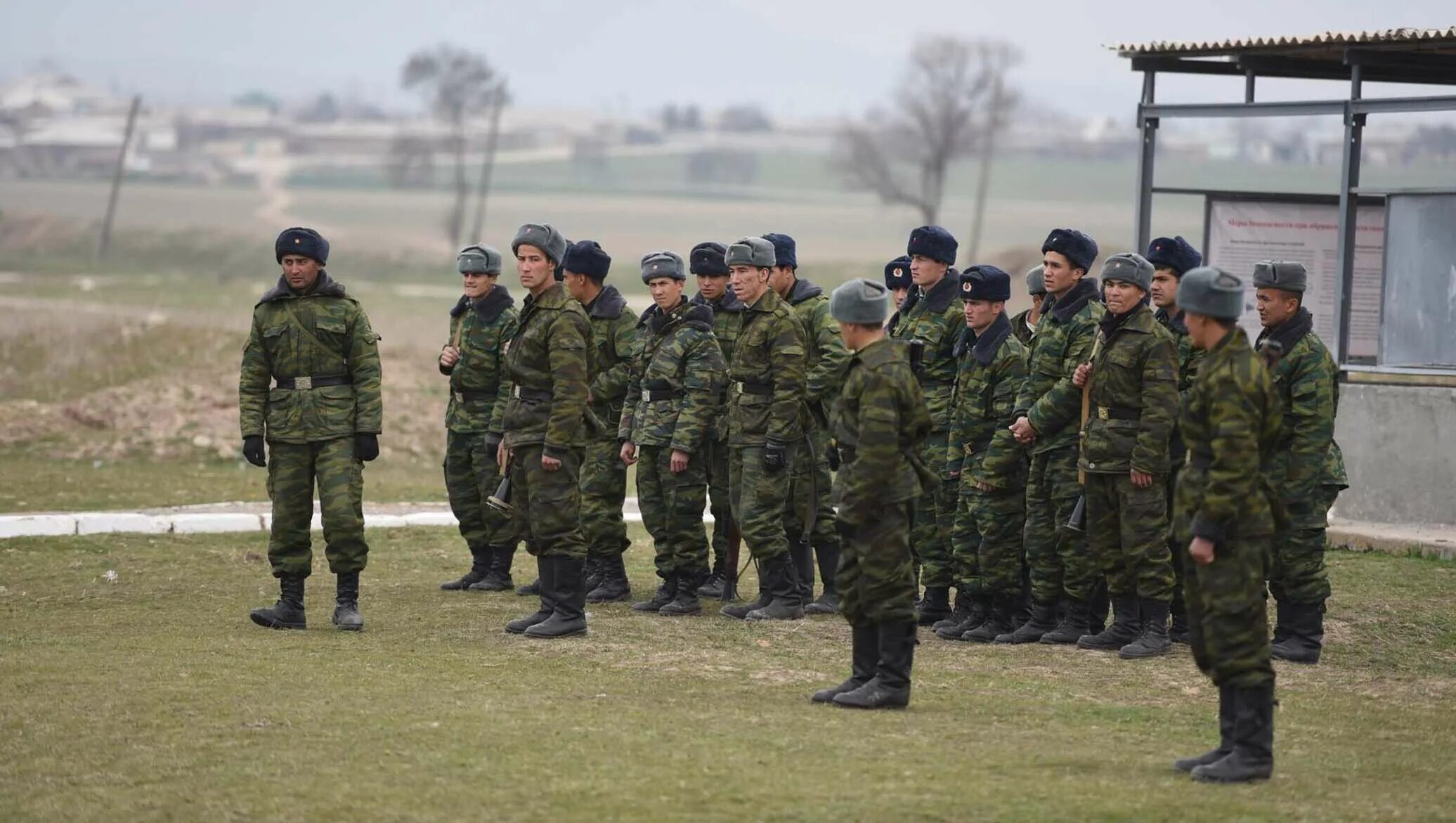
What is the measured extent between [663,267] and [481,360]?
1.62 m

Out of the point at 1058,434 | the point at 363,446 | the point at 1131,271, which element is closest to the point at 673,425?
the point at 363,446

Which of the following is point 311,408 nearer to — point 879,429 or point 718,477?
point 718,477

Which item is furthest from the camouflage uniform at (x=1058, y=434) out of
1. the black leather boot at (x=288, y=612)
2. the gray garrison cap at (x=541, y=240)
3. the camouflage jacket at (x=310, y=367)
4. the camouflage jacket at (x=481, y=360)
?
the black leather boot at (x=288, y=612)

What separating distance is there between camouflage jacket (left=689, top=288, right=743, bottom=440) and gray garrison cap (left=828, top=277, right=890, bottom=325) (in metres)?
2.98

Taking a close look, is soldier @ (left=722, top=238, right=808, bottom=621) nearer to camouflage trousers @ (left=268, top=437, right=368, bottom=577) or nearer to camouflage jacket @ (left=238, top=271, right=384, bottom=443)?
camouflage jacket @ (left=238, top=271, right=384, bottom=443)

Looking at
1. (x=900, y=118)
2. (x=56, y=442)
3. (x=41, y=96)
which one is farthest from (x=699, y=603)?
(x=41, y=96)

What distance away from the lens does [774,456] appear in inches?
392

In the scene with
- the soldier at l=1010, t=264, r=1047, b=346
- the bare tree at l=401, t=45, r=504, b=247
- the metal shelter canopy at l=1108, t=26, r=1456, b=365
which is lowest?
the soldier at l=1010, t=264, r=1047, b=346

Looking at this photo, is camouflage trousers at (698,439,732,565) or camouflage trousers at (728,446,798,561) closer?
camouflage trousers at (728,446,798,561)

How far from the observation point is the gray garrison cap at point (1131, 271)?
9.20 m

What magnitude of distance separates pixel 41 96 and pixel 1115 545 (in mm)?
149614

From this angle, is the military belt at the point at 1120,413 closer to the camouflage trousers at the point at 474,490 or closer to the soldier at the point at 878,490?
the soldier at the point at 878,490

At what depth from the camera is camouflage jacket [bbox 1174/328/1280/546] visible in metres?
6.84

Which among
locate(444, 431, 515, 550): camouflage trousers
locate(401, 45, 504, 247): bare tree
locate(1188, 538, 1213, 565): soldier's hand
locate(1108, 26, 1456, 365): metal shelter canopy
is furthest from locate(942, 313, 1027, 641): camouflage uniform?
locate(401, 45, 504, 247): bare tree
